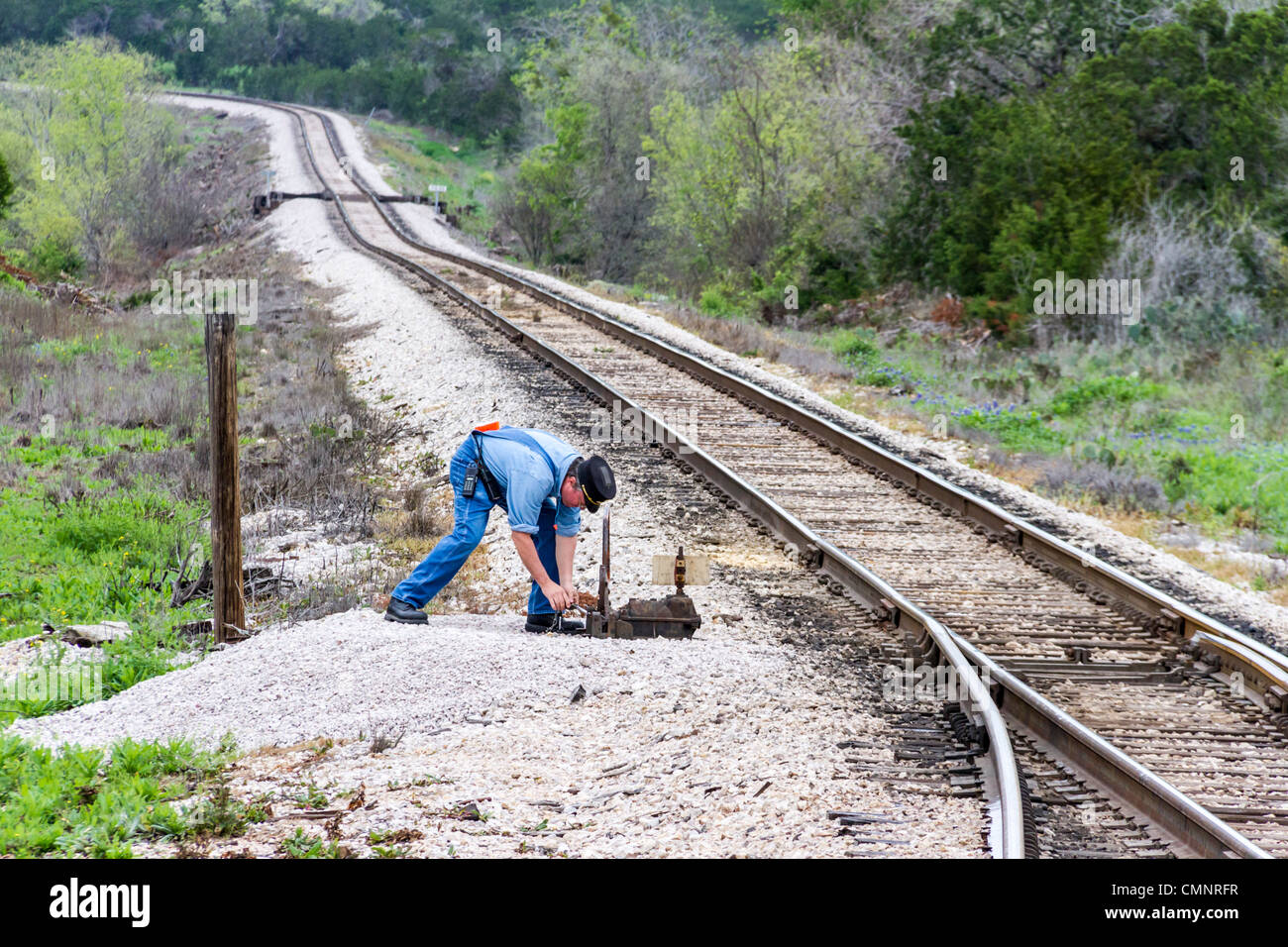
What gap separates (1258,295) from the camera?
63.9 feet

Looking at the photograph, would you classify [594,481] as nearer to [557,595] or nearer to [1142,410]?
[557,595]

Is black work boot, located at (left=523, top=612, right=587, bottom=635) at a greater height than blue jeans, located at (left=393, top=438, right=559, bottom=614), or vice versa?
blue jeans, located at (left=393, top=438, right=559, bottom=614)

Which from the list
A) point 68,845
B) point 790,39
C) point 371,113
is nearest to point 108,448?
point 68,845

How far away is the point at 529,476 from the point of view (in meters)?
7.50

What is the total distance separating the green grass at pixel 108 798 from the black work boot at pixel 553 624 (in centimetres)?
240

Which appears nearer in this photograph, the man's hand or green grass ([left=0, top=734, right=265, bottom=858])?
green grass ([left=0, top=734, right=265, bottom=858])

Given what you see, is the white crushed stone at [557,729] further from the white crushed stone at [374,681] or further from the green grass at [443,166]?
the green grass at [443,166]

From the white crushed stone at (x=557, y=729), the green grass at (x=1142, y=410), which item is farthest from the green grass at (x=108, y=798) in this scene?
the green grass at (x=1142, y=410)

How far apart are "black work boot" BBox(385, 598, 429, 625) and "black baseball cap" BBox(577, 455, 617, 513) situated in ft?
4.57

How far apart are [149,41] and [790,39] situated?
7138cm

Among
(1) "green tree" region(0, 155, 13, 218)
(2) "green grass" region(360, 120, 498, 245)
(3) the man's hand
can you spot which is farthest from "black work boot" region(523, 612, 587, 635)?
(2) "green grass" region(360, 120, 498, 245)

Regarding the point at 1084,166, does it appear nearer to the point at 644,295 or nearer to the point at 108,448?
the point at 644,295

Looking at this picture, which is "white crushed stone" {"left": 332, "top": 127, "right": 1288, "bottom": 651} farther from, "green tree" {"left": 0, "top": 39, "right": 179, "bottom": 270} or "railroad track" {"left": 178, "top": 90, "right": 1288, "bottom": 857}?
"green tree" {"left": 0, "top": 39, "right": 179, "bottom": 270}

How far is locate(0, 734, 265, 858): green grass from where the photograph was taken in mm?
4961
